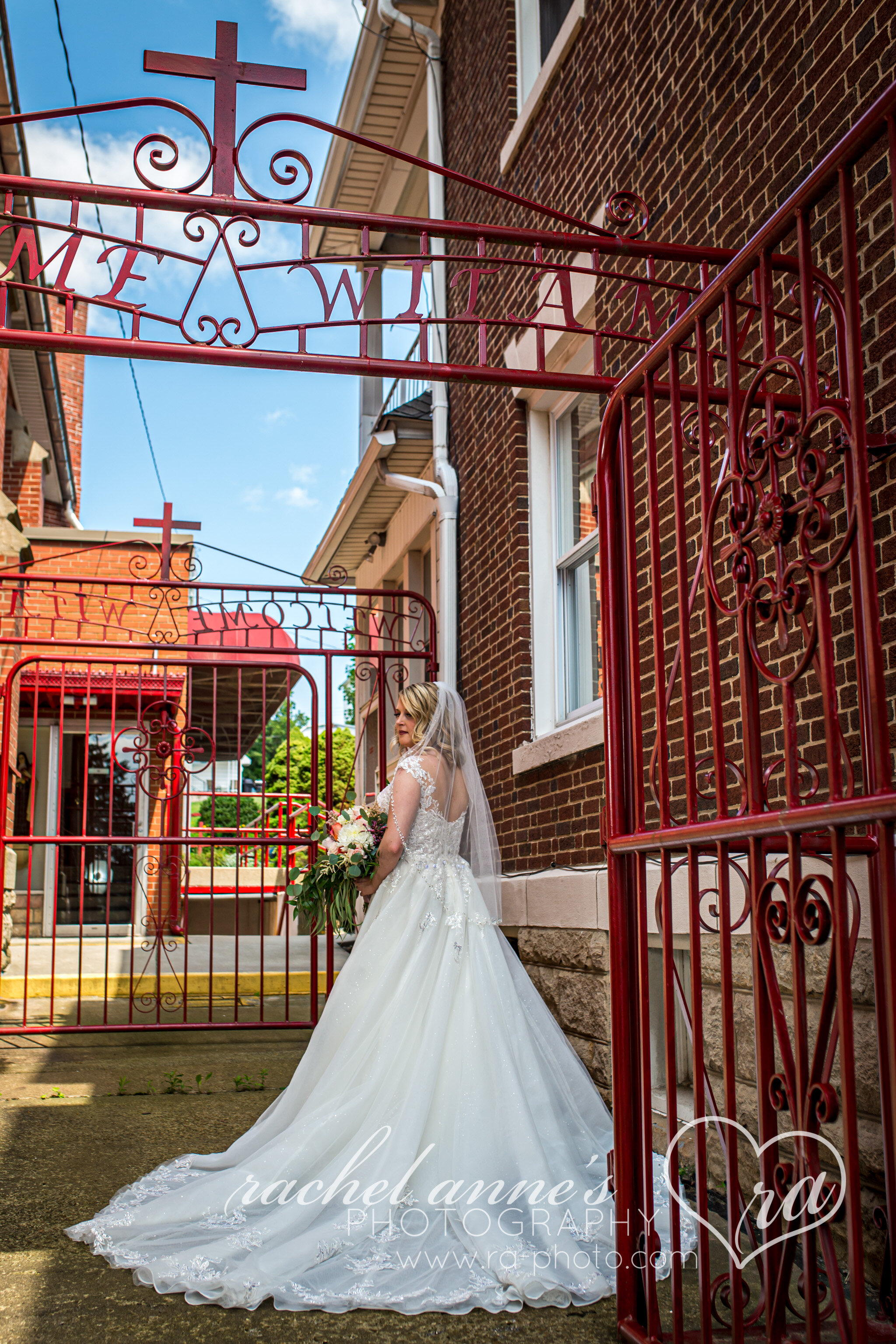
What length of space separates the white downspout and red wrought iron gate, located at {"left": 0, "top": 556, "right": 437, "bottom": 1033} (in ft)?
0.88

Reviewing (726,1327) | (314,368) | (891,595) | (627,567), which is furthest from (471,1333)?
(314,368)

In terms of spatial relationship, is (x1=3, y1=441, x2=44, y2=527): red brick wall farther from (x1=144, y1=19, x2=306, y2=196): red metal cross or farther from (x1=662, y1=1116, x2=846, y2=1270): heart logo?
(x1=662, y1=1116, x2=846, y2=1270): heart logo

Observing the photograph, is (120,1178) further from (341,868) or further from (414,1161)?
(341,868)

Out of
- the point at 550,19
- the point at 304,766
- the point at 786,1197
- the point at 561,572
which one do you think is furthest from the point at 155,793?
the point at 304,766

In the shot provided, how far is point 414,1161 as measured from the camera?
3.71 m

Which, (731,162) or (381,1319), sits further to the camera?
(731,162)

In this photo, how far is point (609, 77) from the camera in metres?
5.85

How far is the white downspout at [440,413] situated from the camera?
820 centimetres

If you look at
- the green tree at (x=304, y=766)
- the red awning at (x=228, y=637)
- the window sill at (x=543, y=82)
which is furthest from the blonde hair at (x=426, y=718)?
the green tree at (x=304, y=766)

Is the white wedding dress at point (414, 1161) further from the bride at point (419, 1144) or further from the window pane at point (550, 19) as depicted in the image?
the window pane at point (550, 19)

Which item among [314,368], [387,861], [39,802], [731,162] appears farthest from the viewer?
[39,802]

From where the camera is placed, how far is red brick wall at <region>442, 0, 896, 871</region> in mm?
3688

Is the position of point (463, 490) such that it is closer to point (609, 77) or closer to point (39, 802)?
point (609, 77)

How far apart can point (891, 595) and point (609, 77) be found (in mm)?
3964
